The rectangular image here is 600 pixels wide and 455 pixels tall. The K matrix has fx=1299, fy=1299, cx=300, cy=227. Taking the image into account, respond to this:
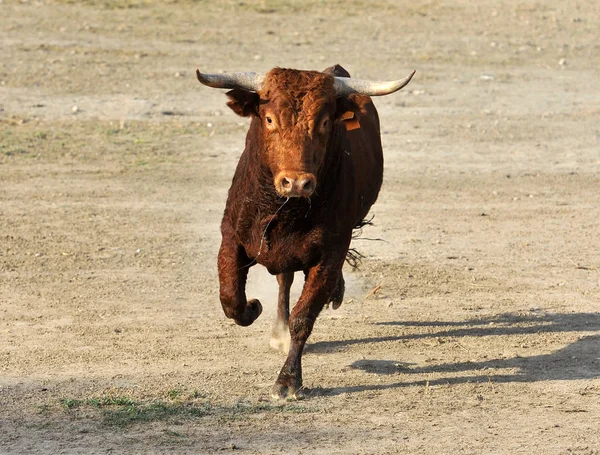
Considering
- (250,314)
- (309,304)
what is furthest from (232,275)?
(309,304)

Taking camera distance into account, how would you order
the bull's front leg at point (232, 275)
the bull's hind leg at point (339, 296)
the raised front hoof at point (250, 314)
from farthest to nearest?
the bull's hind leg at point (339, 296) < the raised front hoof at point (250, 314) < the bull's front leg at point (232, 275)

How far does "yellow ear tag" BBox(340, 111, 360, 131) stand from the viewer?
7.30 metres

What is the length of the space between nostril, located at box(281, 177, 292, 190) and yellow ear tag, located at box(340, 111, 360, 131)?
749 millimetres

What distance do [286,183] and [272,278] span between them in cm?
330

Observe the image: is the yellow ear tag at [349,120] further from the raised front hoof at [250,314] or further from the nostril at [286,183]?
the raised front hoof at [250,314]

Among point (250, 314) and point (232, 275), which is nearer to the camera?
point (232, 275)

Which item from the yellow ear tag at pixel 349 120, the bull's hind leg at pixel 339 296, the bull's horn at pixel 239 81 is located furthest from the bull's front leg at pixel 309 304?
the bull's hind leg at pixel 339 296

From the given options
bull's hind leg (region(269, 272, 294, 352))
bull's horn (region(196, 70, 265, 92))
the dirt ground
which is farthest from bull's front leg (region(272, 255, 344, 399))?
bull's horn (region(196, 70, 265, 92))

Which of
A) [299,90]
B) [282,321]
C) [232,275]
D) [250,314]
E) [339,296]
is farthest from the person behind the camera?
[339,296]

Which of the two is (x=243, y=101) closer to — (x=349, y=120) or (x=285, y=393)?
(x=349, y=120)

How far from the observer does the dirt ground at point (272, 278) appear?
6.84m

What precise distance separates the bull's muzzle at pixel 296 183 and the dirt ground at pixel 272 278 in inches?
46.7

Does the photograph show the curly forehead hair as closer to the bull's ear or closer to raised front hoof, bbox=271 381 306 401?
the bull's ear

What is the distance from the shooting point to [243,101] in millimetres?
7199
